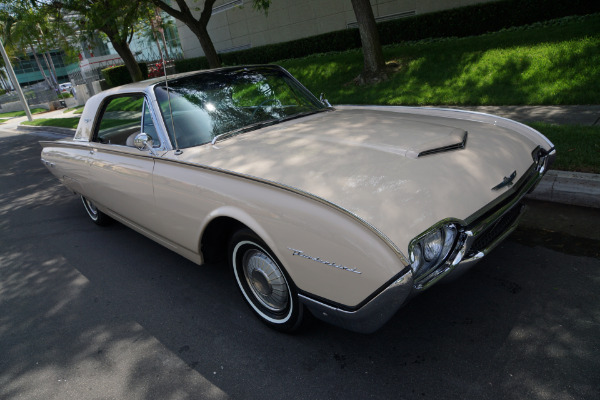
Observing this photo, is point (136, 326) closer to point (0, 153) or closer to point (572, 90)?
point (572, 90)

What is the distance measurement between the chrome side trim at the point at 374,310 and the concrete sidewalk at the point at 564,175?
112 inches

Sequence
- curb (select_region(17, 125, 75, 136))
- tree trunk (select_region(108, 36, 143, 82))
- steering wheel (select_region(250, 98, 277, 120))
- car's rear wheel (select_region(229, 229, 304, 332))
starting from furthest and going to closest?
tree trunk (select_region(108, 36, 143, 82)) < curb (select_region(17, 125, 75, 136)) < steering wheel (select_region(250, 98, 277, 120)) < car's rear wheel (select_region(229, 229, 304, 332))

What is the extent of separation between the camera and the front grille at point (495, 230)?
246 cm

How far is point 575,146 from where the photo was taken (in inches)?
187

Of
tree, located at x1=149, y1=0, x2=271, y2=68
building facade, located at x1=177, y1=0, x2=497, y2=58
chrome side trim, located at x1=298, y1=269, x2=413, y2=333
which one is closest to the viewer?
chrome side trim, located at x1=298, y1=269, x2=413, y2=333

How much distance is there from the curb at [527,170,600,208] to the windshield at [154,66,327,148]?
2289 millimetres

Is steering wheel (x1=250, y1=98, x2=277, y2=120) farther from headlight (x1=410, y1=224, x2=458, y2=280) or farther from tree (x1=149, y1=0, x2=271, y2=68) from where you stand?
tree (x1=149, y1=0, x2=271, y2=68)

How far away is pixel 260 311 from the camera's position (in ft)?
9.86

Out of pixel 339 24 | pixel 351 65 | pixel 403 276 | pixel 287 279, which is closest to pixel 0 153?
pixel 351 65

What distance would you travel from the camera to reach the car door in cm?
350

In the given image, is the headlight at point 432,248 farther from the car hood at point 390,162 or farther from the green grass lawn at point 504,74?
the green grass lawn at point 504,74

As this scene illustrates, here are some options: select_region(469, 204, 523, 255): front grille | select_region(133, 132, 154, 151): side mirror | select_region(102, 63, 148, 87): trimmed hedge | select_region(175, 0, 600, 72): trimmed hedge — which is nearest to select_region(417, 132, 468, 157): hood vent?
select_region(469, 204, 523, 255): front grille

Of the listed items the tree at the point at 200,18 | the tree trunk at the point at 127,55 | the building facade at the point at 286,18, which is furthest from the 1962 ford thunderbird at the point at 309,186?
the tree trunk at the point at 127,55

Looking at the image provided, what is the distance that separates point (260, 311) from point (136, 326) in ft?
3.16
